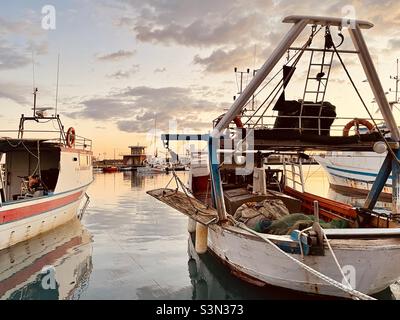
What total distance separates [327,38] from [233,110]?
2660 millimetres

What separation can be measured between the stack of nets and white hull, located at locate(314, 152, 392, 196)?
23425 mm

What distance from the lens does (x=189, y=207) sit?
37.3ft

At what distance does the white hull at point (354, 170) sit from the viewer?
34.3 m

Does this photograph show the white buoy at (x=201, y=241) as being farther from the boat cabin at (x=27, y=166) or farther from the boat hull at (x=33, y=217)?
the boat cabin at (x=27, y=166)

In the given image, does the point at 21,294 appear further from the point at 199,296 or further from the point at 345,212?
the point at 345,212

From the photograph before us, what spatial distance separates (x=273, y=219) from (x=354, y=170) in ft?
102

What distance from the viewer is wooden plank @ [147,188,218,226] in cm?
973

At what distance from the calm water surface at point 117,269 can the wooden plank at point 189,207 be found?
1.79 m

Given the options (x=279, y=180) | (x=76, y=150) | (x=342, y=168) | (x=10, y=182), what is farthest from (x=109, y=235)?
(x=342, y=168)

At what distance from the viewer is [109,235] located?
16688 mm

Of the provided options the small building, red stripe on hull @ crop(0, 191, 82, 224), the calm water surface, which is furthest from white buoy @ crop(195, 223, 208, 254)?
the small building

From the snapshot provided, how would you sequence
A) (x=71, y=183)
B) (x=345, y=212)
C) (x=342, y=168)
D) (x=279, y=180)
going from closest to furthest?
(x=345, y=212)
(x=279, y=180)
(x=71, y=183)
(x=342, y=168)

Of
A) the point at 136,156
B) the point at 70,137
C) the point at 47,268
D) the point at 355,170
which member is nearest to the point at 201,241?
the point at 47,268

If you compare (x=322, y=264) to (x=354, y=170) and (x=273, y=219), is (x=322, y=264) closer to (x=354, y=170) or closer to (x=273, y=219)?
(x=273, y=219)
